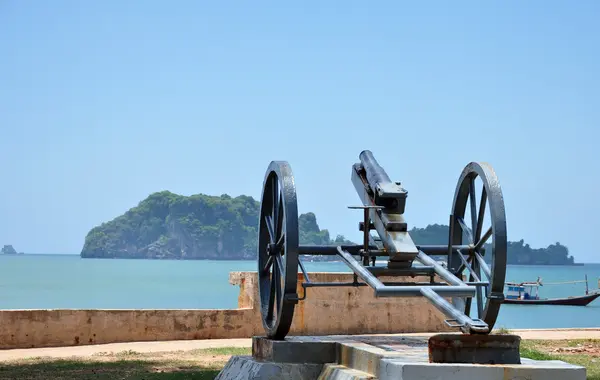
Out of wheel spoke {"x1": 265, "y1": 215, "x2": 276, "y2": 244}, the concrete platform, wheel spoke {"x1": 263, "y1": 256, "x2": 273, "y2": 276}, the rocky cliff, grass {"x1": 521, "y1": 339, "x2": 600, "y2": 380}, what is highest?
the rocky cliff

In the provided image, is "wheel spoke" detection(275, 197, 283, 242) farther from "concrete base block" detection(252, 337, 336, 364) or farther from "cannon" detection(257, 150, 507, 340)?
"concrete base block" detection(252, 337, 336, 364)

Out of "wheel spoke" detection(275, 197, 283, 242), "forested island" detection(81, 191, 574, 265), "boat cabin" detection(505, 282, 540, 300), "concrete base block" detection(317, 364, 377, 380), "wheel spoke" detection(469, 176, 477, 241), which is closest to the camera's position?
"concrete base block" detection(317, 364, 377, 380)

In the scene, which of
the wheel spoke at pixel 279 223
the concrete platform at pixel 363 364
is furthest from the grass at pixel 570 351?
the wheel spoke at pixel 279 223

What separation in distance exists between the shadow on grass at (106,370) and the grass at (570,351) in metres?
4.20

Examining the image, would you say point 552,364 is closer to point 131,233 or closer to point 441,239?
point 441,239

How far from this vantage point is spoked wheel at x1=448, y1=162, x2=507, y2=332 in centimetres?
944

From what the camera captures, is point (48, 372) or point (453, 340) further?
point (48, 372)

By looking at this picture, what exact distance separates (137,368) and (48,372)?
1089mm

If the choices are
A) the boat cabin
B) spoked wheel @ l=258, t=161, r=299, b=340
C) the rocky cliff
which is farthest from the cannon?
the rocky cliff

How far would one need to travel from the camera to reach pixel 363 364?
869 cm

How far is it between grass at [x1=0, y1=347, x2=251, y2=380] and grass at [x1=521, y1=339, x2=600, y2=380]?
4.04 metres

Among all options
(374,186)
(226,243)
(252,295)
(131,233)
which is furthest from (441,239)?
(374,186)

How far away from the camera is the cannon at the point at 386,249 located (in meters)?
9.34

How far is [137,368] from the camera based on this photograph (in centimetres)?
1334
